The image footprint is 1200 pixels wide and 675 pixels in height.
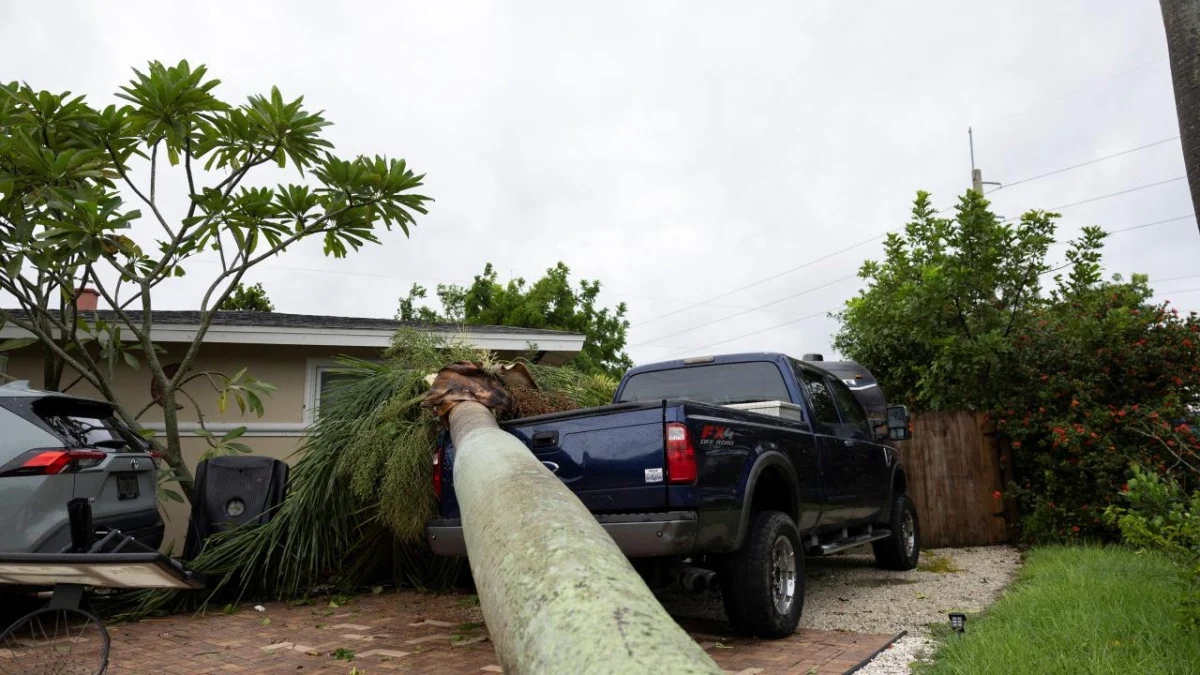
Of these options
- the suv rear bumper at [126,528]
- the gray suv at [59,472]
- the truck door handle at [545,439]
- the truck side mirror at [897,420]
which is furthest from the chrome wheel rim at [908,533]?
the gray suv at [59,472]

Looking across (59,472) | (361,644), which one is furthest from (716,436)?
(59,472)

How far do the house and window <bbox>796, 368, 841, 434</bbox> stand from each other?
12.7 ft

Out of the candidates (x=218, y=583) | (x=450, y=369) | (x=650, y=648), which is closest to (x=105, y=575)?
(x=450, y=369)

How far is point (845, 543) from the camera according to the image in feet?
21.9

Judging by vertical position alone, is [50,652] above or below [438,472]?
below

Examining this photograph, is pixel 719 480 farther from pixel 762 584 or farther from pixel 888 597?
pixel 888 597

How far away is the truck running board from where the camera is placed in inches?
243

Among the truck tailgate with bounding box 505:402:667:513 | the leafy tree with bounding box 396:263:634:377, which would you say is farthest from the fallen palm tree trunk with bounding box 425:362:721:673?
the leafy tree with bounding box 396:263:634:377

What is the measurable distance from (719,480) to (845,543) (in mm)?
2442

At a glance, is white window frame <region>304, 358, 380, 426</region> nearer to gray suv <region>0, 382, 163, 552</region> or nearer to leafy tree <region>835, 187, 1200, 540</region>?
gray suv <region>0, 382, 163, 552</region>

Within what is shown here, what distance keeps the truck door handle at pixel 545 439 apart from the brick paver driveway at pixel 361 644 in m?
1.29

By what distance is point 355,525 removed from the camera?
7.12m

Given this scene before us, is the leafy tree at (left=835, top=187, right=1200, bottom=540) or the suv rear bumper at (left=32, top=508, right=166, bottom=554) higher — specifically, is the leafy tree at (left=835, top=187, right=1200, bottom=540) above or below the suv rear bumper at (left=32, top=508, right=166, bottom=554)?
above

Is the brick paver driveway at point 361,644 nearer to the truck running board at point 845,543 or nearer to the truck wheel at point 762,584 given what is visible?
the truck wheel at point 762,584
